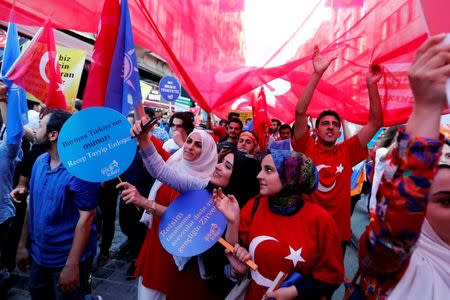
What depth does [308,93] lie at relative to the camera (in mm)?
2525

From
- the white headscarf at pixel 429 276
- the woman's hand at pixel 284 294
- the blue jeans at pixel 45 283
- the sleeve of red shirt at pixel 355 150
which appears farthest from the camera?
the sleeve of red shirt at pixel 355 150

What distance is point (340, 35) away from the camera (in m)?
2.43

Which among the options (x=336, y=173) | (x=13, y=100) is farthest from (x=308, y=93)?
(x=13, y=100)

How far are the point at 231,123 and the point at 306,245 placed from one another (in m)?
3.99

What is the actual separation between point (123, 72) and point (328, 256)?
1.69 m

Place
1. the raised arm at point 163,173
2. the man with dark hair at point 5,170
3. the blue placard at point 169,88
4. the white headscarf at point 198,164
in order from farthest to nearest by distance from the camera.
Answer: the blue placard at point 169,88 → the man with dark hair at point 5,170 → the white headscarf at point 198,164 → the raised arm at point 163,173

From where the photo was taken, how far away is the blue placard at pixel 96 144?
5.69 ft

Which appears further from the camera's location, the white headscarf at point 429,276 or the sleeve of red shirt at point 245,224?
the sleeve of red shirt at point 245,224

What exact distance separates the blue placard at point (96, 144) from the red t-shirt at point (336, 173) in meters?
1.61

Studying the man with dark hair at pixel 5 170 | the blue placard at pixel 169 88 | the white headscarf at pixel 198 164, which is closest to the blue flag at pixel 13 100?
the man with dark hair at pixel 5 170

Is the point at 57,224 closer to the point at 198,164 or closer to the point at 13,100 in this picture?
the point at 198,164

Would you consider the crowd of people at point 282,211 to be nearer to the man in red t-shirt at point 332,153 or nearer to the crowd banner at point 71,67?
the man in red t-shirt at point 332,153

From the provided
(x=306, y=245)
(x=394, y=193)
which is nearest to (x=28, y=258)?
(x=306, y=245)

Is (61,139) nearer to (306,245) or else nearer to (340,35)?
(306,245)
